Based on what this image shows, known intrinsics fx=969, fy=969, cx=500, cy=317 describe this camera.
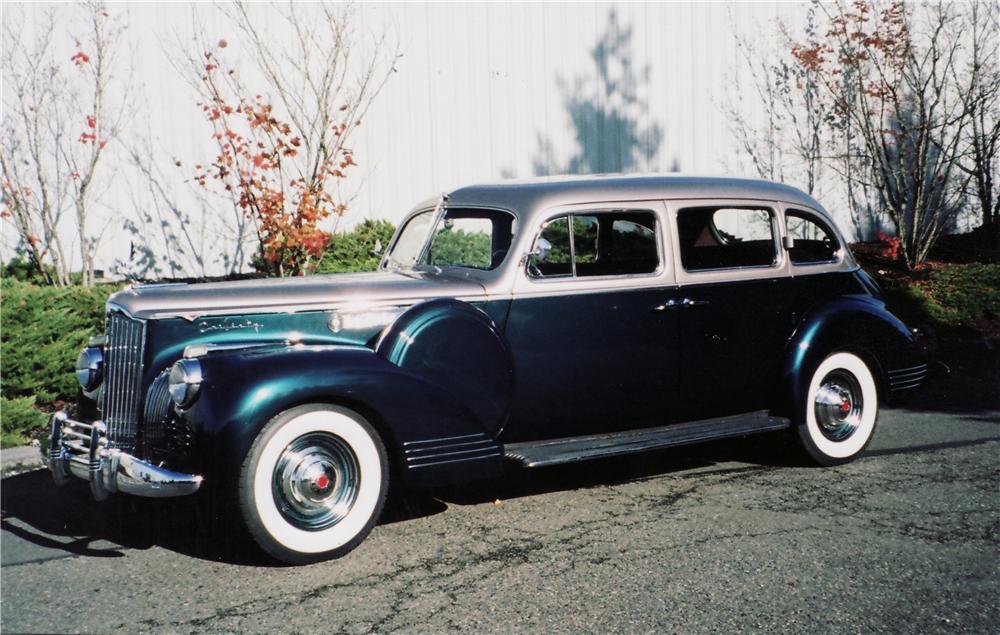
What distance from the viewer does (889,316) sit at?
6.11 m

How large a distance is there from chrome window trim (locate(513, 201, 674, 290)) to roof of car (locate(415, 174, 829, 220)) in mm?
39

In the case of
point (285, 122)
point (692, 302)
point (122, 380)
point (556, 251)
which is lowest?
point (122, 380)

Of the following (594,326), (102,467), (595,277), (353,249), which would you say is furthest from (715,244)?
(353,249)

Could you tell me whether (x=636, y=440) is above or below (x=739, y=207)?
below

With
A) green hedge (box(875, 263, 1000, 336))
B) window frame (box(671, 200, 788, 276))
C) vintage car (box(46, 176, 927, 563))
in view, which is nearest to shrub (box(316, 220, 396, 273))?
vintage car (box(46, 176, 927, 563))

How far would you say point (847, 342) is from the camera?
230 inches

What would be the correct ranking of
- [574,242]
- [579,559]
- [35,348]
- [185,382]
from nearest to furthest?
[185,382] < [579,559] < [574,242] < [35,348]

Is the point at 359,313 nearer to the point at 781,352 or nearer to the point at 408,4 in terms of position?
the point at 781,352

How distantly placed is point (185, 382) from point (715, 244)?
10.3ft

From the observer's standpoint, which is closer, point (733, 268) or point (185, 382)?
point (185, 382)

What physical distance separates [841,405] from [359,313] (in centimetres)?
301

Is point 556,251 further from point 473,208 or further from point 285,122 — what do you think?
point 285,122

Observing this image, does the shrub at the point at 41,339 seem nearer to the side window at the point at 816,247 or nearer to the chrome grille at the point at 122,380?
the chrome grille at the point at 122,380

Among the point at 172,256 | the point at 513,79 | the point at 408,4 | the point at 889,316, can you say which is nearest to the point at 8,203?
the point at 172,256
